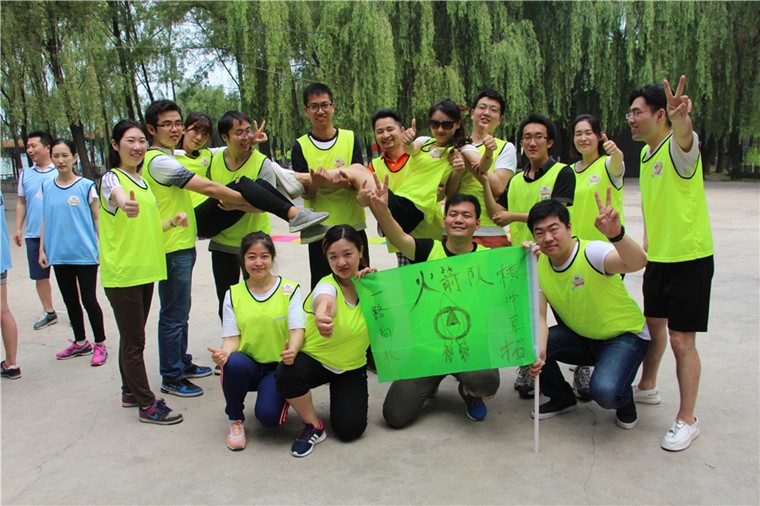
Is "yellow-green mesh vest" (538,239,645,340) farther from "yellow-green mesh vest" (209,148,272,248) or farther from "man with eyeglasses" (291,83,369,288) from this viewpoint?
"yellow-green mesh vest" (209,148,272,248)

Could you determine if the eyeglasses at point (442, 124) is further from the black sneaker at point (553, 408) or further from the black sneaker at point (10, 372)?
the black sneaker at point (10, 372)

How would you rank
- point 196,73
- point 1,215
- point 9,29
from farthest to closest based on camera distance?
point 196,73
point 9,29
point 1,215

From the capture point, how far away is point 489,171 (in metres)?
3.62

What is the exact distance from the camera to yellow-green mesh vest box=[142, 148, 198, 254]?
3.38 m

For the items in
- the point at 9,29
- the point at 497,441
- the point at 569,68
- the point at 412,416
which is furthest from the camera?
the point at 569,68

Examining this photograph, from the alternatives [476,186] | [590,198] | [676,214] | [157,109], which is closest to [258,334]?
[157,109]

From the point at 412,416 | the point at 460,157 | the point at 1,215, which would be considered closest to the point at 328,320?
the point at 412,416

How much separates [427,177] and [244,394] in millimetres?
1623

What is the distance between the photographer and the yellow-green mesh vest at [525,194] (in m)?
3.31

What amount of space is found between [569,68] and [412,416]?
14.0m

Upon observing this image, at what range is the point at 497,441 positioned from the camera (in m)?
2.78

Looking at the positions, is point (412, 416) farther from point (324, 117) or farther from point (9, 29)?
point (9, 29)

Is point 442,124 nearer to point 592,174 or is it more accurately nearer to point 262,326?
point 592,174

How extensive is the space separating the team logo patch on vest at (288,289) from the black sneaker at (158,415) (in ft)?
2.98
